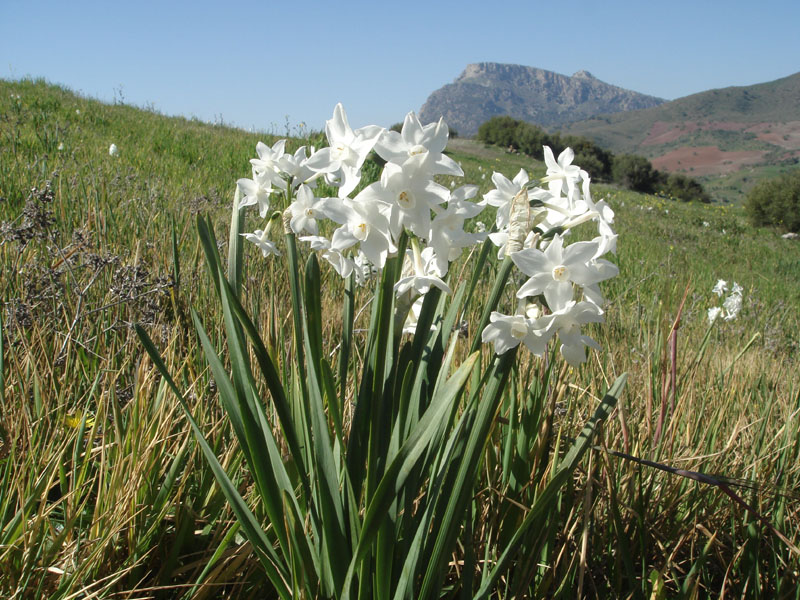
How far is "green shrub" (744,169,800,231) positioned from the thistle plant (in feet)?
69.3

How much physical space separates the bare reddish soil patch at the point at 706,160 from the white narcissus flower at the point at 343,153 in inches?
4426

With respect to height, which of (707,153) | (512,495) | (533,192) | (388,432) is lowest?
(512,495)

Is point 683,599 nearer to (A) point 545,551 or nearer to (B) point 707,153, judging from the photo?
(A) point 545,551

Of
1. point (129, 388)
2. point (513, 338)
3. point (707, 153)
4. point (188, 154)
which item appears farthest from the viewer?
point (707, 153)

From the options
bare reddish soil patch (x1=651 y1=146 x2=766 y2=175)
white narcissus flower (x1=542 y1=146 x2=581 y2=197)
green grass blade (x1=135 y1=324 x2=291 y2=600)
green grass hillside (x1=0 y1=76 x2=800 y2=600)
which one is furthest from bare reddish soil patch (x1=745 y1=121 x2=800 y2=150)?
green grass blade (x1=135 y1=324 x2=291 y2=600)

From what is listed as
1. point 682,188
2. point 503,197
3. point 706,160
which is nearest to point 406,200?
point 503,197

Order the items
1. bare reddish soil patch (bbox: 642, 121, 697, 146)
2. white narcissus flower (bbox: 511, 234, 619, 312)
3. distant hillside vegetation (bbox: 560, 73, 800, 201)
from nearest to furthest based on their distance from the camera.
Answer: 1. white narcissus flower (bbox: 511, 234, 619, 312)
2. distant hillside vegetation (bbox: 560, 73, 800, 201)
3. bare reddish soil patch (bbox: 642, 121, 697, 146)

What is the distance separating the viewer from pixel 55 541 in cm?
106

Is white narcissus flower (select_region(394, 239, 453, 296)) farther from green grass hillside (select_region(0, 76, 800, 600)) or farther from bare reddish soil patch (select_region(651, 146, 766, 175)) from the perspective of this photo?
bare reddish soil patch (select_region(651, 146, 766, 175))

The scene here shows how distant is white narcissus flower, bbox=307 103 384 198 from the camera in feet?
2.94

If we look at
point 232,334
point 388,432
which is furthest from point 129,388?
point 388,432

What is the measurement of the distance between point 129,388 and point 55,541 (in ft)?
2.76

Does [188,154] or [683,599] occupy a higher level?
[188,154]

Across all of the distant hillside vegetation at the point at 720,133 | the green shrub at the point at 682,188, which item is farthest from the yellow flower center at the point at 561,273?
the distant hillside vegetation at the point at 720,133
